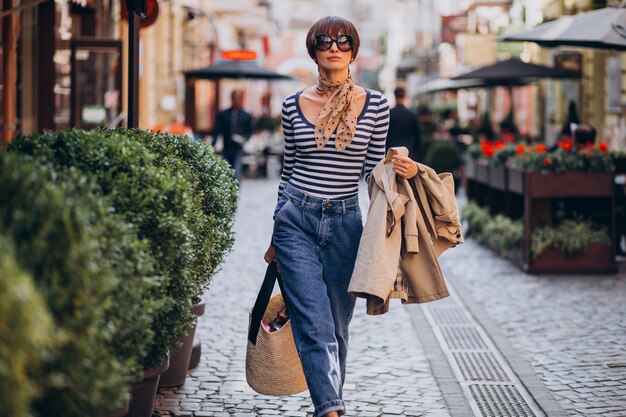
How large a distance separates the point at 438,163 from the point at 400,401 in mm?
15504

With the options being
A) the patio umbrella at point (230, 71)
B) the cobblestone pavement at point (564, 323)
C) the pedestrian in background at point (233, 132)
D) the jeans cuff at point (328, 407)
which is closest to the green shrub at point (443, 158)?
the pedestrian in background at point (233, 132)

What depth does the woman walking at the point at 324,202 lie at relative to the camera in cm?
479

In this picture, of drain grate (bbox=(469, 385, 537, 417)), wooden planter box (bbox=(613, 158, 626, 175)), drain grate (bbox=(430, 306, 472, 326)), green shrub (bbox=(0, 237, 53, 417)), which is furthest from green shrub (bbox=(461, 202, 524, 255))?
green shrub (bbox=(0, 237, 53, 417))

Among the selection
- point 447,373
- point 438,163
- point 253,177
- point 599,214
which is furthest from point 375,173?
point 253,177

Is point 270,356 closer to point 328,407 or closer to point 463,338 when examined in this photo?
point 328,407

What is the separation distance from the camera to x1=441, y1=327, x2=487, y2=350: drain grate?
25.6 feet

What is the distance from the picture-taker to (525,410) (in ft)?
19.5

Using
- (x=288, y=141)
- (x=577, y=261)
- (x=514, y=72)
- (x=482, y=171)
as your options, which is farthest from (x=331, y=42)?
(x=514, y=72)

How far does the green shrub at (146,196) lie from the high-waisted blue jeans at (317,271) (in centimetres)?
45

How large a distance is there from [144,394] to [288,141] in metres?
1.39

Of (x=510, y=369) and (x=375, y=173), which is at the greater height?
(x=375, y=173)

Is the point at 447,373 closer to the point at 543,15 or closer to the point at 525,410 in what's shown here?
the point at 525,410

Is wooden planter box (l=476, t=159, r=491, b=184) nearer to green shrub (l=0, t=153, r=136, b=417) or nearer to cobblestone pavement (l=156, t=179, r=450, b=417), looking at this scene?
cobblestone pavement (l=156, t=179, r=450, b=417)

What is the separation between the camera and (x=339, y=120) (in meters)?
4.88
